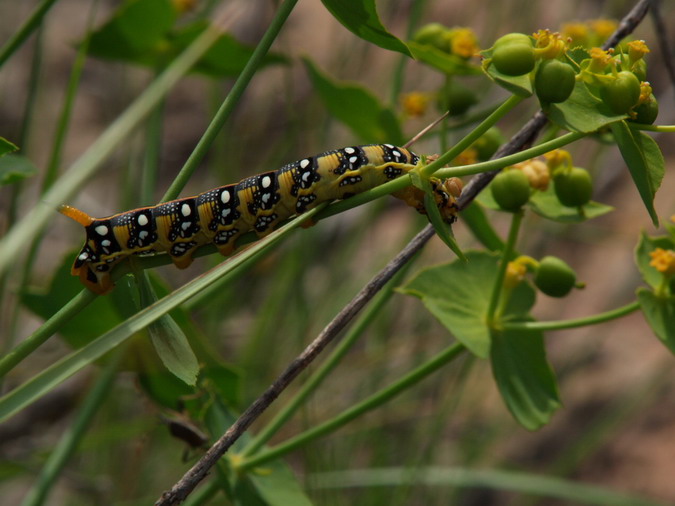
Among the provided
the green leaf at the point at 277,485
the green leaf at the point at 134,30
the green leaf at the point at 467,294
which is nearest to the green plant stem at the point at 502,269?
the green leaf at the point at 467,294

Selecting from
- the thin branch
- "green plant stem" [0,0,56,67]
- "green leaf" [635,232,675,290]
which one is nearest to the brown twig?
the thin branch

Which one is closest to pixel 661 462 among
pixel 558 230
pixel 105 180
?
pixel 558 230

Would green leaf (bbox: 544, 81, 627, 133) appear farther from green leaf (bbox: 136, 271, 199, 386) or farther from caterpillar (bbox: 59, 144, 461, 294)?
green leaf (bbox: 136, 271, 199, 386)

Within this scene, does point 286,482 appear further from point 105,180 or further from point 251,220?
point 105,180

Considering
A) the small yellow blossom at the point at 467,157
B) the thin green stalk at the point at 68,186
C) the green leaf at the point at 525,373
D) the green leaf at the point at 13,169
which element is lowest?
the green leaf at the point at 525,373

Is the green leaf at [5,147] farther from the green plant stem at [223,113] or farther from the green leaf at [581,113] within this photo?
the green leaf at [581,113]

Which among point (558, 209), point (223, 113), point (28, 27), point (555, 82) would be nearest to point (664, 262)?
point (558, 209)
